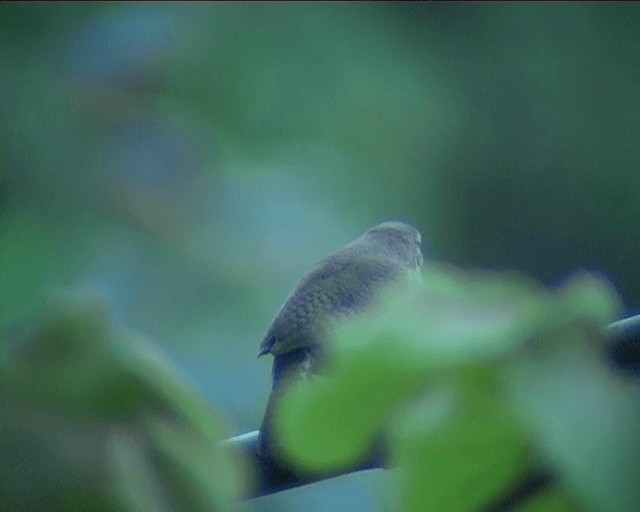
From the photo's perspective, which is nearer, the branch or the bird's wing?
the branch

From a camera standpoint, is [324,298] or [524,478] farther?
[324,298]

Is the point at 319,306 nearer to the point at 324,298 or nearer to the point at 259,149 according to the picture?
the point at 324,298

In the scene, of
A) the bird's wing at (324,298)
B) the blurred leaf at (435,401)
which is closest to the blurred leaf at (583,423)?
the blurred leaf at (435,401)

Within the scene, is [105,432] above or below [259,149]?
below

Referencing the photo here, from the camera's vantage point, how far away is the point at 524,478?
0.11 m

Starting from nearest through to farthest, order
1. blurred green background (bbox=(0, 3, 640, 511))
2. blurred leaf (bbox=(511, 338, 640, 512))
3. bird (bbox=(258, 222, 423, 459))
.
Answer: blurred leaf (bbox=(511, 338, 640, 512)), bird (bbox=(258, 222, 423, 459)), blurred green background (bbox=(0, 3, 640, 511))

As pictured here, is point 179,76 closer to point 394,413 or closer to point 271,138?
point 271,138

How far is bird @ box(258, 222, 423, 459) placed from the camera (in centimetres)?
22

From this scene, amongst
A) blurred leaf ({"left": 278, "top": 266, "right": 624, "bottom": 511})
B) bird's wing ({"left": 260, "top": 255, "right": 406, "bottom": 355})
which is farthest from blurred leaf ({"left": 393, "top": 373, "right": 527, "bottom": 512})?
bird's wing ({"left": 260, "top": 255, "right": 406, "bottom": 355})

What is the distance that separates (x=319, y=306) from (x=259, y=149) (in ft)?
0.46

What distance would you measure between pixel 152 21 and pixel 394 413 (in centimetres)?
32

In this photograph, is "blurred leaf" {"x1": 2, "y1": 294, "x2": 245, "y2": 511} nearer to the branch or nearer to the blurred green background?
the branch

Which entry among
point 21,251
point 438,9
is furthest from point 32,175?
point 438,9

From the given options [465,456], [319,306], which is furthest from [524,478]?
[319,306]
